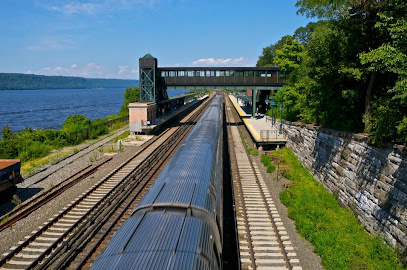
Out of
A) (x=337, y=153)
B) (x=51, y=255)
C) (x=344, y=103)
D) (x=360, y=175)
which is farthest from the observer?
(x=344, y=103)

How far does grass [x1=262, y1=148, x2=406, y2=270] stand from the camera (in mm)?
10672

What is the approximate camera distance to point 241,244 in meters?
11.6

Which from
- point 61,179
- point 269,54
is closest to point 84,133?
point 61,179

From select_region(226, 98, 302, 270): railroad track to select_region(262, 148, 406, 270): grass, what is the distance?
1016 mm

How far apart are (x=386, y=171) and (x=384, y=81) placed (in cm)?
616

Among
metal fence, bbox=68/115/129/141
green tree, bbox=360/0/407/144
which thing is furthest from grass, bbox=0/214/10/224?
metal fence, bbox=68/115/129/141

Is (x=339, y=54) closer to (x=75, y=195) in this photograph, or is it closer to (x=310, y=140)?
(x=310, y=140)

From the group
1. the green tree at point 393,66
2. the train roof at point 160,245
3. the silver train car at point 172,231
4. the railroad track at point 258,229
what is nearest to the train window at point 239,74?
the railroad track at point 258,229

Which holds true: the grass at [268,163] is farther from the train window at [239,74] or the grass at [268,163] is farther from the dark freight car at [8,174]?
the train window at [239,74]

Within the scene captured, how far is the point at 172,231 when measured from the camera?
6.26 meters

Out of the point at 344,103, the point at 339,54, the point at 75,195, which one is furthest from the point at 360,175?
→ the point at 75,195

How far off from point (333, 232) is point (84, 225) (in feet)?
34.6

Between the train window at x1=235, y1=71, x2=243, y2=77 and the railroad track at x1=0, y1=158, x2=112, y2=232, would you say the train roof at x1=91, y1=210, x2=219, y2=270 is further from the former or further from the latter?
the train window at x1=235, y1=71, x2=243, y2=77

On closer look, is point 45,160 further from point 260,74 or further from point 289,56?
point 260,74
